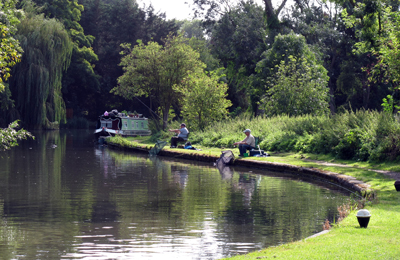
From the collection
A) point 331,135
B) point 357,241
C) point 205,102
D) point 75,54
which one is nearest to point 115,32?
point 75,54

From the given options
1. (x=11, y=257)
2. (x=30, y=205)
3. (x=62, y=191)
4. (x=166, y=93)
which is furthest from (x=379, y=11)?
(x=166, y=93)

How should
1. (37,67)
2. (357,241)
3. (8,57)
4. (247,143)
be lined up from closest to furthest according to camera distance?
(357,241) < (8,57) < (247,143) < (37,67)

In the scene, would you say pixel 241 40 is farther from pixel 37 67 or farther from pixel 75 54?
pixel 75 54

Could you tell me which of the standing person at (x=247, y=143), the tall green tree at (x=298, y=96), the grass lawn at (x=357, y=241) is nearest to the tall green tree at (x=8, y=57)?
the grass lawn at (x=357, y=241)

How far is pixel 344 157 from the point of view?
1881 cm

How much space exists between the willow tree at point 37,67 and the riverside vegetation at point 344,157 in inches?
606

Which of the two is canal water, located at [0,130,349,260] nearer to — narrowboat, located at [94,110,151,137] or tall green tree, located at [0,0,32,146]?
tall green tree, located at [0,0,32,146]

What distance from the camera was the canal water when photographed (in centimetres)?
771

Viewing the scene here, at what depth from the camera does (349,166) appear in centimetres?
1692

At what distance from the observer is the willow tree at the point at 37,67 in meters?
45.4

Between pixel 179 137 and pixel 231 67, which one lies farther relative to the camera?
pixel 231 67

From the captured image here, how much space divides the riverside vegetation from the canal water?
97 centimetres

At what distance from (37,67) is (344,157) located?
113 feet

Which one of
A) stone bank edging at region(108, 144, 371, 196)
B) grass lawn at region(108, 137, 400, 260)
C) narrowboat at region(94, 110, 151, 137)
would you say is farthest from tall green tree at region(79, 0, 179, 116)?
grass lawn at region(108, 137, 400, 260)
